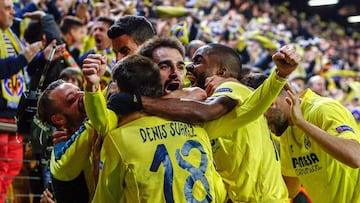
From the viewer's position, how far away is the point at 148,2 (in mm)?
11758

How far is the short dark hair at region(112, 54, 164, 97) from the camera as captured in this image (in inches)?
134

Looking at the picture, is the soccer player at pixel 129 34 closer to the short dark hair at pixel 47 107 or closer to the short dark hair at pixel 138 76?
the short dark hair at pixel 47 107

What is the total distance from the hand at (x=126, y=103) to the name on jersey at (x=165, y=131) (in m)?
0.12

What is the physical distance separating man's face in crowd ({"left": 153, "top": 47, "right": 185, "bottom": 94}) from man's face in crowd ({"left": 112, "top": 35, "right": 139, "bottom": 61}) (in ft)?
2.16

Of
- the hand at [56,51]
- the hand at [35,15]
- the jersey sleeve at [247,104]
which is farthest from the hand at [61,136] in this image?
the hand at [35,15]

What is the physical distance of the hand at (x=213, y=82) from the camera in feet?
12.9

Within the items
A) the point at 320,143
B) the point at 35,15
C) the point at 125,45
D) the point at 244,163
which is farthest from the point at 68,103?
the point at 35,15

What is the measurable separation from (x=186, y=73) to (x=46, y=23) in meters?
3.39

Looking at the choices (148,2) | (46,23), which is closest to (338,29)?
(148,2)

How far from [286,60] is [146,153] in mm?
831

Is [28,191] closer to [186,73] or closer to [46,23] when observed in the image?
[46,23]

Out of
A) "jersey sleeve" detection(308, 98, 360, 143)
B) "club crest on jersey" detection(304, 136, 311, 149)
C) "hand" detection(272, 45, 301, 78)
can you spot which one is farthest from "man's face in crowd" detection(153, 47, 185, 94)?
"club crest on jersey" detection(304, 136, 311, 149)

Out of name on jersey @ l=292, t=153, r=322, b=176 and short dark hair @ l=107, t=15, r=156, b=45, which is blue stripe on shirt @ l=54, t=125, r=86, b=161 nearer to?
short dark hair @ l=107, t=15, r=156, b=45

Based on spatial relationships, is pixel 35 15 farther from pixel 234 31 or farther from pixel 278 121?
pixel 234 31
